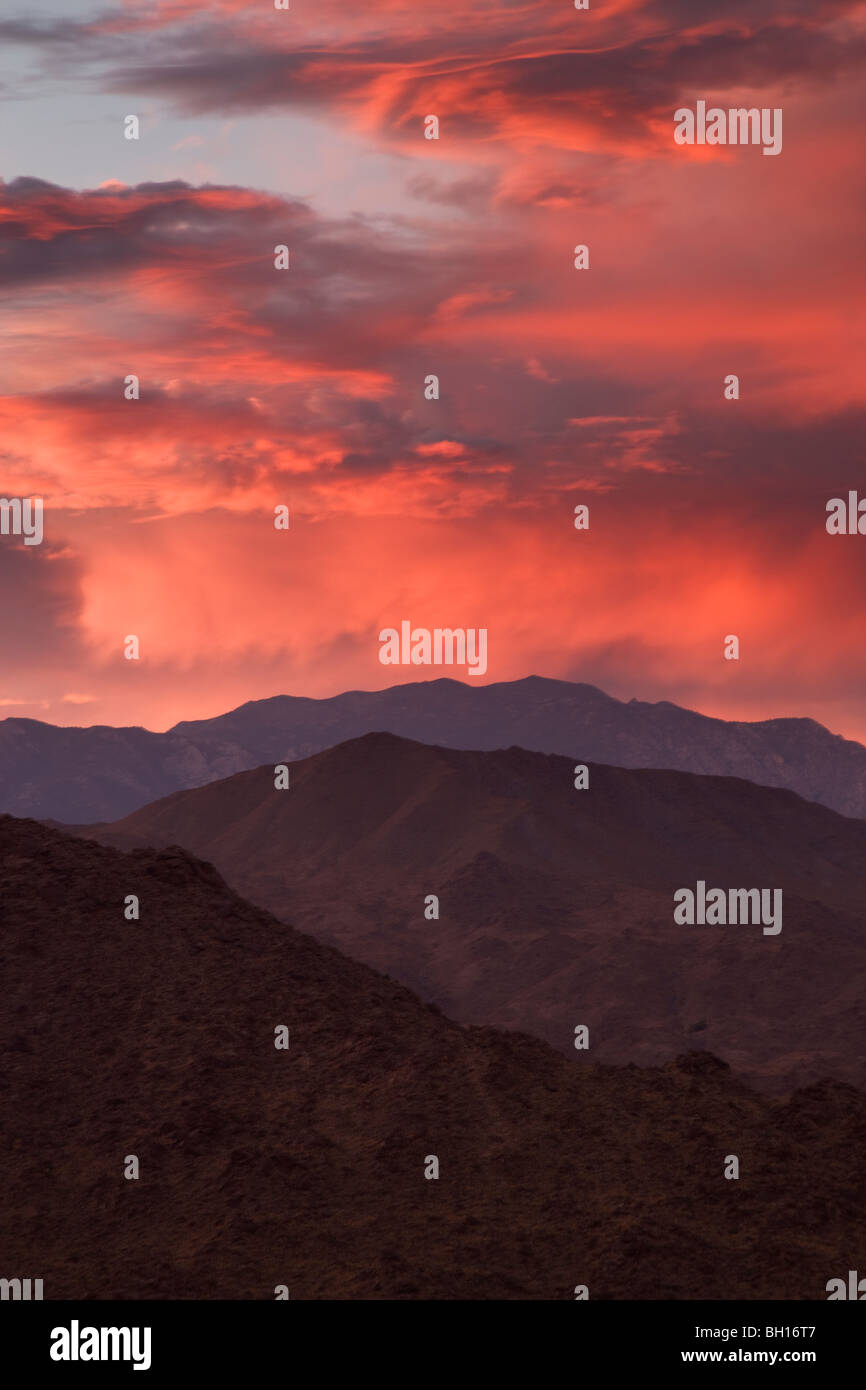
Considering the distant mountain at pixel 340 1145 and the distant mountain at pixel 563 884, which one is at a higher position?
the distant mountain at pixel 563 884

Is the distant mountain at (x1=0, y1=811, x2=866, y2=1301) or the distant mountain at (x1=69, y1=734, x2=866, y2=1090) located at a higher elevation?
the distant mountain at (x1=69, y1=734, x2=866, y2=1090)

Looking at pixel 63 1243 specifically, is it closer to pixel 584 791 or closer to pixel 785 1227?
pixel 785 1227

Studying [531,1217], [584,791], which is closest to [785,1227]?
[531,1217]

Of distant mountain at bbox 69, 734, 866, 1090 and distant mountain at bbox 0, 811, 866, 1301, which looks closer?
distant mountain at bbox 0, 811, 866, 1301

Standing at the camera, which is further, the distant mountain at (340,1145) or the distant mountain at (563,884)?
the distant mountain at (563,884)
